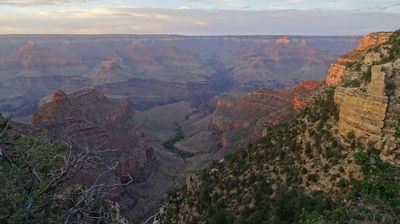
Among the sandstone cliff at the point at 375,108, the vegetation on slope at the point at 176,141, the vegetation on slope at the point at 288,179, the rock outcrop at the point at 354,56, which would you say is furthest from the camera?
the vegetation on slope at the point at 176,141

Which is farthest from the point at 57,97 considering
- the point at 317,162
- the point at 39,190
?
the point at 39,190

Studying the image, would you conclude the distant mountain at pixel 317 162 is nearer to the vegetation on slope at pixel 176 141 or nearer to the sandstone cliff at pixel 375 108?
the sandstone cliff at pixel 375 108

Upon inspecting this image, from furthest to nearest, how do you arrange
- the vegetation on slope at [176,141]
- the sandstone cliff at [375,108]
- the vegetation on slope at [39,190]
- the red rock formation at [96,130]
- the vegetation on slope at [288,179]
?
the vegetation on slope at [176,141] → the red rock formation at [96,130] → the sandstone cliff at [375,108] → the vegetation on slope at [288,179] → the vegetation on slope at [39,190]

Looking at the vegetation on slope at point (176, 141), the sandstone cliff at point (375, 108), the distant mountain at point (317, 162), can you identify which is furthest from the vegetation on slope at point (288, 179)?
the vegetation on slope at point (176, 141)

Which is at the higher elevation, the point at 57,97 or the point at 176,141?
the point at 57,97

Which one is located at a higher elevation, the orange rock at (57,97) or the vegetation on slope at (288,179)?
the vegetation on slope at (288,179)

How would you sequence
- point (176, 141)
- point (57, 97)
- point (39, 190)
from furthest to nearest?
point (176, 141) < point (57, 97) < point (39, 190)

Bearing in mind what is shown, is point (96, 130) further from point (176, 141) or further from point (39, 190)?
point (39, 190)

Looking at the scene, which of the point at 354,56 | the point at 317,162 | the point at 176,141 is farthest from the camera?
the point at 176,141
